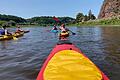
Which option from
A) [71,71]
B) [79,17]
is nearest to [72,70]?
[71,71]

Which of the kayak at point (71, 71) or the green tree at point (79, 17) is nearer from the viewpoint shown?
the kayak at point (71, 71)

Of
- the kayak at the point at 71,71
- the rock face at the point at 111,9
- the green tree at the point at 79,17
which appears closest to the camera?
the kayak at the point at 71,71

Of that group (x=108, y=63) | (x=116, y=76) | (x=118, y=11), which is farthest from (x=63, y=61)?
(x=118, y=11)

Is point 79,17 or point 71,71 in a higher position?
point 79,17

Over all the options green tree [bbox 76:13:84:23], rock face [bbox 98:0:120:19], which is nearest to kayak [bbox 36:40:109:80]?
rock face [bbox 98:0:120:19]

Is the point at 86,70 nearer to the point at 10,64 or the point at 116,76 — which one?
the point at 116,76

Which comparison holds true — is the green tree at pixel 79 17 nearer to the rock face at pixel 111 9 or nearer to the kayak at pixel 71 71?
the rock face at pixel 111 9

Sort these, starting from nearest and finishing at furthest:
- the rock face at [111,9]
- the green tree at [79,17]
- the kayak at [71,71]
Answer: the kayak at [71,71], the rock face at [111,9], the green tree at [79,17]

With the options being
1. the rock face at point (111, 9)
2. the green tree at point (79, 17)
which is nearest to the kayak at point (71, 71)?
the rock face at point (111, 9)

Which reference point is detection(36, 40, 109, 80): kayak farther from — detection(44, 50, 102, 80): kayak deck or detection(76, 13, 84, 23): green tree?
detection(76, 13, 84, 23): green tree

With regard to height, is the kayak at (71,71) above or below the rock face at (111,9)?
below

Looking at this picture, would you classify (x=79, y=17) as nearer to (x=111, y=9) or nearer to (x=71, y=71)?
(x=111, y=9)

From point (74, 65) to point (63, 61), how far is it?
63cm

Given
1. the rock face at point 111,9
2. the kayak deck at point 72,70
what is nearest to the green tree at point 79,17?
the rock face at point 111,9
